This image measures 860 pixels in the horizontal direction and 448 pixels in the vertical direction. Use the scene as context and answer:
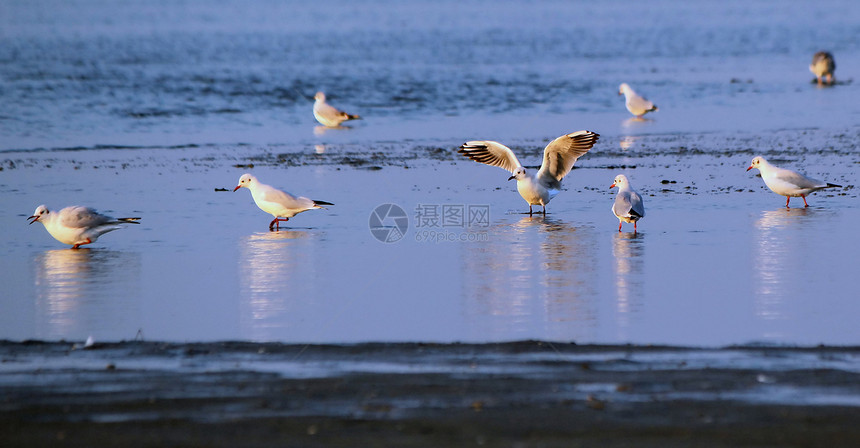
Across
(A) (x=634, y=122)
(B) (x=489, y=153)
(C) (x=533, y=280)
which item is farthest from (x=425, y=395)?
(A) (x=634, y=122)

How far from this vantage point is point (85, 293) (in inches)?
334

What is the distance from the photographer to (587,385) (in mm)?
5793

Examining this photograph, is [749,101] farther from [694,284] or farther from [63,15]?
[63,15]

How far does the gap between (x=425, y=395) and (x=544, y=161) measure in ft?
25.8

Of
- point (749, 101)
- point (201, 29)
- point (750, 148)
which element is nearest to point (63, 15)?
point (201, 29)

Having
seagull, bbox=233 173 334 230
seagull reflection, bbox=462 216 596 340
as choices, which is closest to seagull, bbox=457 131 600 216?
seagull reflection, bbox=462 216 596 340

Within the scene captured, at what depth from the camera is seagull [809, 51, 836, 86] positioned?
2898 centimetres

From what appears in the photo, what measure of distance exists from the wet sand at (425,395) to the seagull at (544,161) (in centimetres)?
603

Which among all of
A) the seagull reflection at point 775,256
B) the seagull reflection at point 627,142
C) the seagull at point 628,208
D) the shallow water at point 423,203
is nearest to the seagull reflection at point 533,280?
the shallow water at point 423,203

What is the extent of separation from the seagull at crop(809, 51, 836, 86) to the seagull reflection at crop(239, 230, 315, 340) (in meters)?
20.9

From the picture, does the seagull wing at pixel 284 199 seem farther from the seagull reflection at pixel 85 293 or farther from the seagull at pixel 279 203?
the seagull reflection at pixel 85 293

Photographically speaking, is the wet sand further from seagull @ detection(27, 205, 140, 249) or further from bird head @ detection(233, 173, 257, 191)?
bird head @ detection(233, 173, 257, 191)

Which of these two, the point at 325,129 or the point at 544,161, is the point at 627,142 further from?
the point at 544,161

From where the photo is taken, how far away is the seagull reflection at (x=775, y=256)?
784cm
